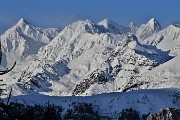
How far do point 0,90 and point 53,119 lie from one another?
1.84 meters

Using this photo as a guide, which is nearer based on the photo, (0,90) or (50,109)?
(0,90)

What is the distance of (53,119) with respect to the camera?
63.7 feet

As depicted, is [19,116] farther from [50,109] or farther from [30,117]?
[50,109]

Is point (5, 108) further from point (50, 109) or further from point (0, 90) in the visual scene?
point (50, 109)

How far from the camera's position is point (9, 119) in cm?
1828

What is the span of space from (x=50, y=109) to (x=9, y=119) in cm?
264

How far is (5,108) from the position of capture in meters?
18.6

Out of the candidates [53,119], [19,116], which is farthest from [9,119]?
[53,119]

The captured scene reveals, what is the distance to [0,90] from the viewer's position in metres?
18.5

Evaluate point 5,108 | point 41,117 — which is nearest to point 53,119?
point 41,117

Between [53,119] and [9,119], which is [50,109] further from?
[9,119]

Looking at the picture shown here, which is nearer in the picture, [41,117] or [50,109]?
[41,117]

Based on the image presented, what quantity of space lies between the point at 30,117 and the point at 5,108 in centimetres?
73

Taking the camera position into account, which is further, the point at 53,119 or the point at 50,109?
the point at 50,109
